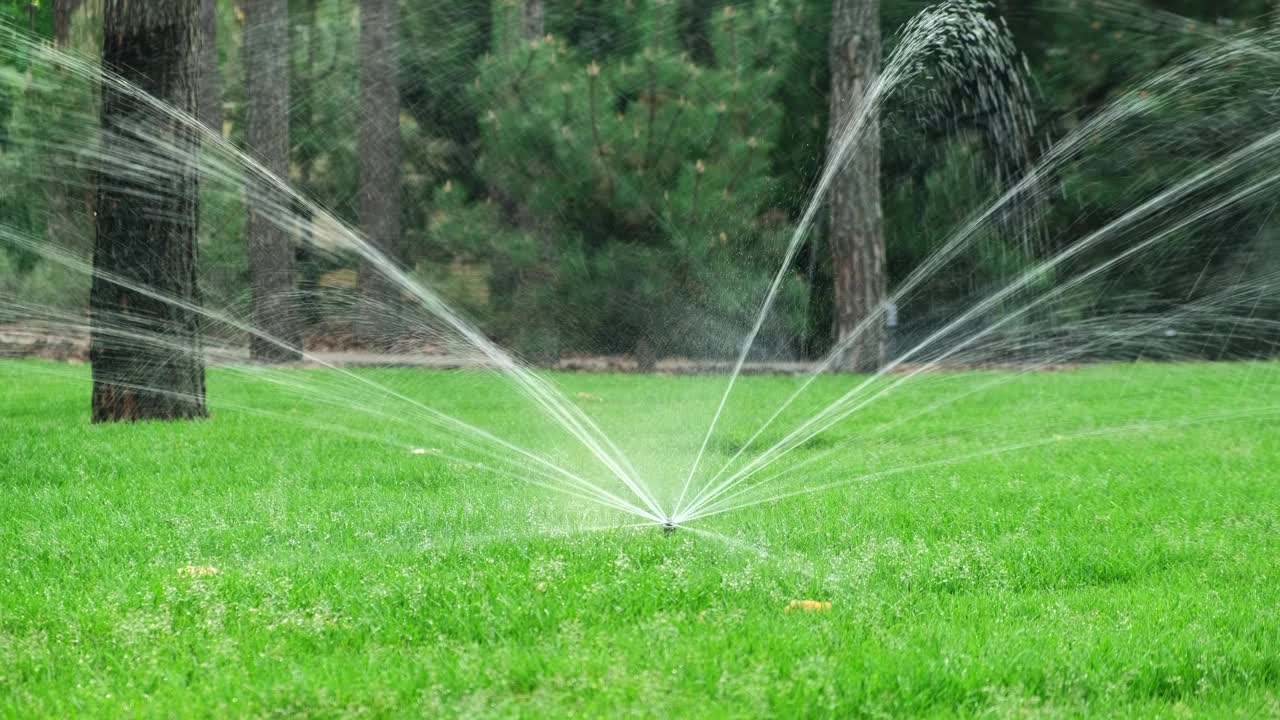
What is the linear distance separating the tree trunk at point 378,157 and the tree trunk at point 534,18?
294 cm

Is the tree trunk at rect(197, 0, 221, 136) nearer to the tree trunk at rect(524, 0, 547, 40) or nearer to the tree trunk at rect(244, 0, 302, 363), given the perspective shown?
the tree trunk at rect(244, 0, 302, 363)

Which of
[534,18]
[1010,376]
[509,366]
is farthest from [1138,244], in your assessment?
[509,366]

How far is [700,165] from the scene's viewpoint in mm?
12883

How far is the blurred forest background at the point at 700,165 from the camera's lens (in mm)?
13383

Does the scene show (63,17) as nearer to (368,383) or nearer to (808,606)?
(368,383)

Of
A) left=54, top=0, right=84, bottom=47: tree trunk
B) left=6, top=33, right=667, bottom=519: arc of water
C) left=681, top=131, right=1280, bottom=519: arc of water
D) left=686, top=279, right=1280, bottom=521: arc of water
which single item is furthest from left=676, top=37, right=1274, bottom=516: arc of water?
left=54, top=0, right=84, bottom=47: tree trunk

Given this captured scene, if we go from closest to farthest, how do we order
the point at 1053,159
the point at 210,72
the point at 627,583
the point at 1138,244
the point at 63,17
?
the point at 627,583 → the point at 63,17 → the point at 1053,159 → the point at 1138,244 → the point at 210,72

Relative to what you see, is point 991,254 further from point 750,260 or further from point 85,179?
point 85,179

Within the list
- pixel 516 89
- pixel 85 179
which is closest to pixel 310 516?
pixel 516 89

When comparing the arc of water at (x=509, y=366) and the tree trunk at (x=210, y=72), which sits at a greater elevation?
the tree trunk at (x=210, y=72)

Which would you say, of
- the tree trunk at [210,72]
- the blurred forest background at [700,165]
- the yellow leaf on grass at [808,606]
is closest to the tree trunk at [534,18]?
the blurred forest background at [700,165]

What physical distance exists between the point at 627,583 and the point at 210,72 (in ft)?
51.5

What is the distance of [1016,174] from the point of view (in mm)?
15945

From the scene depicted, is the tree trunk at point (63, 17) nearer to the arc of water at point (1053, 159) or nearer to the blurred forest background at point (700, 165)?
the blurred forest background at point (700, 165)
